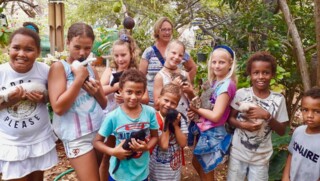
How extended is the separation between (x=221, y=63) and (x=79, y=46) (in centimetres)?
114

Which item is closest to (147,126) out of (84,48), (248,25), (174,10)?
(84,48)

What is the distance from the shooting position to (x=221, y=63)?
2.66 m

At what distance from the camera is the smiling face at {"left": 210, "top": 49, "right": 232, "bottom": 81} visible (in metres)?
2.66

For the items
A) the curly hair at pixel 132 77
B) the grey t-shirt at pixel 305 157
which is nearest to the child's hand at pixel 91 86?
the curly hair at pixel 132 77

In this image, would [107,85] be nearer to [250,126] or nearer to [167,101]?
[167,101]

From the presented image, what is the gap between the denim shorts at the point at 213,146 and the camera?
261 centimetres

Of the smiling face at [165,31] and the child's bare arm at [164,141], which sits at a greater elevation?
the smiling face at [165,31]

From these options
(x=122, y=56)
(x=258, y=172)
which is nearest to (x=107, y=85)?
(x=122, y=56)

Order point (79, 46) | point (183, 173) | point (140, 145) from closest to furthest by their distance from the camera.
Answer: point (140, 145) < point (79, 46) < point (183, 173)

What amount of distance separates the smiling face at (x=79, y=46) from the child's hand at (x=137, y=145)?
70cm

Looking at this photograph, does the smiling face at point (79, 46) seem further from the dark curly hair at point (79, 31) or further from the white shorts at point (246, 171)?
the white shorts at point (246, 171)

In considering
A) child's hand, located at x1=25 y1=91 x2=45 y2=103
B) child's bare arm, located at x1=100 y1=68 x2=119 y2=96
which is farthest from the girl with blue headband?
child's hand, located at x1=25 y1=91 x2=45 y2=103

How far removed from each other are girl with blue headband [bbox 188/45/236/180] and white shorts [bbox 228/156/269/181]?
0.11 meters

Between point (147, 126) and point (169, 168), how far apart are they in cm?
42
